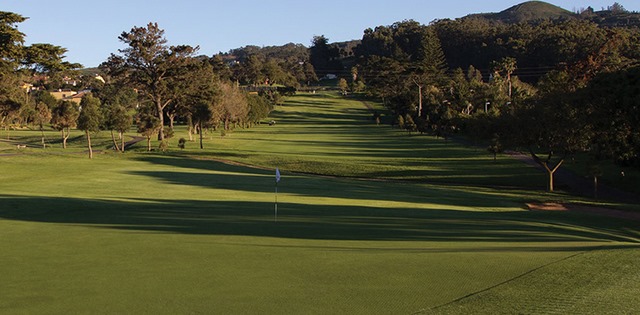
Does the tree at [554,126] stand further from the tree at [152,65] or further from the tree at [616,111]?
the tree at [152,65]

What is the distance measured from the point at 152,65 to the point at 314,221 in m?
64.6

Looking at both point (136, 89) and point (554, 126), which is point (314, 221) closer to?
point (554, 126)

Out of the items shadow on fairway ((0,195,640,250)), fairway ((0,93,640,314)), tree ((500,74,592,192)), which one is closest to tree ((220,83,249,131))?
tree ((500,74,592,192))

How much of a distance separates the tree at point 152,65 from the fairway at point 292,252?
1833 inches

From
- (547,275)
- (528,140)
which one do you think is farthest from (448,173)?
(547,275)

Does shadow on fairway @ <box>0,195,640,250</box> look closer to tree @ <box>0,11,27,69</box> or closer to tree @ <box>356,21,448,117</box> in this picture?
tree @ <box>0,11,27,69</box>

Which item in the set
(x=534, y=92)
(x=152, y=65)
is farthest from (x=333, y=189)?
(x=534, y=92)

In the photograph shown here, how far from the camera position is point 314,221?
61.7 feet

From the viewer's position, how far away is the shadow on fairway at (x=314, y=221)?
16.6 meters

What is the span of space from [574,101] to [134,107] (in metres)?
124

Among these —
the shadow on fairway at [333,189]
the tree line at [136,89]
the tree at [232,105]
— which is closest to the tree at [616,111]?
the shadow on fairway at [333,189]

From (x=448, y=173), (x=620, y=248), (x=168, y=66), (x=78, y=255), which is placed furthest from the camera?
(x=168, y=66)

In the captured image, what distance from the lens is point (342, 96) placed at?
194125mm

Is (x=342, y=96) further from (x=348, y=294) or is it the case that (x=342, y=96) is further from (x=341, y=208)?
(x=348, y=294)
